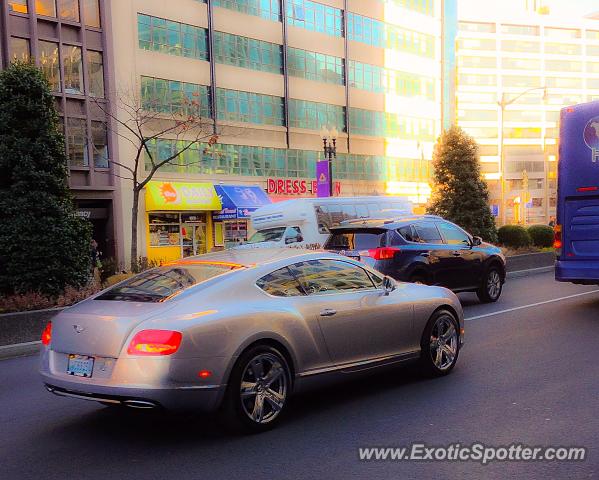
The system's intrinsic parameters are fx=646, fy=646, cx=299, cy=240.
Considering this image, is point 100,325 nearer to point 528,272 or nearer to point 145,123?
point 528,272

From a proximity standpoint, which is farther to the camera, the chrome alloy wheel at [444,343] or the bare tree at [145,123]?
the bare tree at [145,123]

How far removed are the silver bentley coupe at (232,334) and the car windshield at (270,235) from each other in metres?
12.9

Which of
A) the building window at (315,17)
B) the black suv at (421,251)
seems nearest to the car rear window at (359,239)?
the black suv at (421,251)

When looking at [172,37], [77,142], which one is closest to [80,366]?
[77,142]

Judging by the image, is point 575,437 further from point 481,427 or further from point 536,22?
point 536,22

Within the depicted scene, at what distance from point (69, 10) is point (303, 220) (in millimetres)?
18168

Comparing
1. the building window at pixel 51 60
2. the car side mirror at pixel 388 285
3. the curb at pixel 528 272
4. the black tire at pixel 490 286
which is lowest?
the curb at pixel 528 272

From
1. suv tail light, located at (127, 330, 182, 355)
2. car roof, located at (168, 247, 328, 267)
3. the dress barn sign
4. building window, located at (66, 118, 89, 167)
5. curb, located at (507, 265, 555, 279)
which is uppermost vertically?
building window, located at (66, 118, 89, 167)

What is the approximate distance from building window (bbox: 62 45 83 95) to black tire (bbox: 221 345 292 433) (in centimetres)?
2727

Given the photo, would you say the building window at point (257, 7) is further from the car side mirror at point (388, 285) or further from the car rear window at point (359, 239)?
the car side mirror at point (388, 285)

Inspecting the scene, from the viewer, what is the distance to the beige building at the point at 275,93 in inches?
1297

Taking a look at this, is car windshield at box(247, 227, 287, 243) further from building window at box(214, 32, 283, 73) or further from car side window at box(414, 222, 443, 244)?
building window at box(214, 32, 283, 73)

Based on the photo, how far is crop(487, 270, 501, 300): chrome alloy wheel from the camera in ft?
43.1

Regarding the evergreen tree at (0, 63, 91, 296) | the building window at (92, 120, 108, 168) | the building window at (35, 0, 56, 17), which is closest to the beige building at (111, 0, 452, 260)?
the building window at (92, 120, 108, 168)
